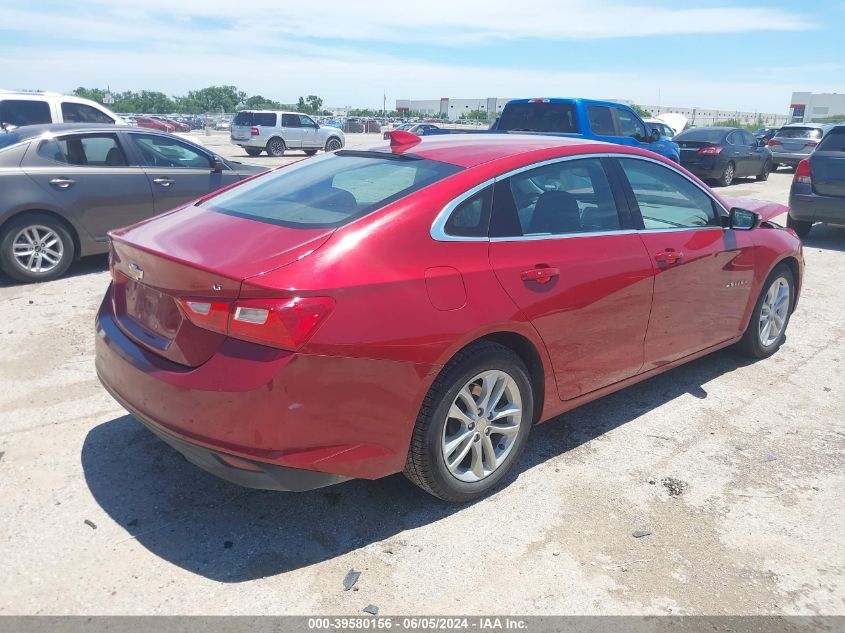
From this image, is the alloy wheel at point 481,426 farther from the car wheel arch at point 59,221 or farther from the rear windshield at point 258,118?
the rear windshield at point 258,118

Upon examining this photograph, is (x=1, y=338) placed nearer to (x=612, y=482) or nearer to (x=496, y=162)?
(x=496, y=162)

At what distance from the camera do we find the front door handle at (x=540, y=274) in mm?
3279

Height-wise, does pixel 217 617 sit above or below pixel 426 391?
below

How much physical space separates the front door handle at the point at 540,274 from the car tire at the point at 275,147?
26.7 meters

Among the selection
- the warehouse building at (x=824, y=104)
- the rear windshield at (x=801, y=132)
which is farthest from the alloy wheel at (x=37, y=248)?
the warehouse building at (x=824, y=104)

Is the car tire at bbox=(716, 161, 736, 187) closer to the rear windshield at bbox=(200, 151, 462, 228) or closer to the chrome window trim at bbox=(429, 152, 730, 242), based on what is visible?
the chrome window trim at bbox=(429, 152, 730, 242)

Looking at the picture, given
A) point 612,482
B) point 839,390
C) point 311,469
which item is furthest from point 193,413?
point 839,390

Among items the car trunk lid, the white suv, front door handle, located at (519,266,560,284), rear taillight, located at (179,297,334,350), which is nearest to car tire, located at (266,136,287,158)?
the white suv

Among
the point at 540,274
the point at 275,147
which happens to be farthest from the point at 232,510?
the point at 275,147

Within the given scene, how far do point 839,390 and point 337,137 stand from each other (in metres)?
28.3

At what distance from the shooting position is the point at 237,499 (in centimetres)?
336

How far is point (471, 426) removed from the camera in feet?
10.6

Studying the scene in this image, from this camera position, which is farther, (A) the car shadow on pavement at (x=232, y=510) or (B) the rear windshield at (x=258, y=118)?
(B) the rear windshield at (x=258, y=118)

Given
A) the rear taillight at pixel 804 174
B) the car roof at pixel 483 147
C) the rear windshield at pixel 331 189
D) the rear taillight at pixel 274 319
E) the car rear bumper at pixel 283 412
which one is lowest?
the car rear bumper at pixel 283 412
